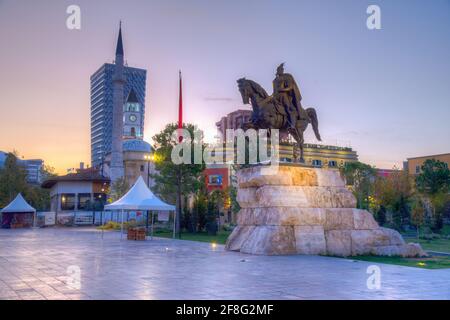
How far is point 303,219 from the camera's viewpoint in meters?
15.5

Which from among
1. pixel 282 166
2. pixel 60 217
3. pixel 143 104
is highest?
pixel 143 104

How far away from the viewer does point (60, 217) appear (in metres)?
52.0

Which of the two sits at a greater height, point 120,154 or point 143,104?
point 143,104

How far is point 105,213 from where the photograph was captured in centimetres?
5544

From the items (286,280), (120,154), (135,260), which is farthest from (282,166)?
(120,154)

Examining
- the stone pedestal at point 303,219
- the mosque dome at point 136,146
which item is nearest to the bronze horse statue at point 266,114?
the stone pedestal at point 303,219

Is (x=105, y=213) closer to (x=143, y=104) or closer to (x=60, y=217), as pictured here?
(x=60, y=217)

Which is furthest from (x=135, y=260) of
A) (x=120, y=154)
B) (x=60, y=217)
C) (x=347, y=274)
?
(x=120, y=154)

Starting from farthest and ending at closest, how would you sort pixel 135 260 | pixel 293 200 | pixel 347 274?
pixel 293 200
pixel 135 260
pixel 347 274

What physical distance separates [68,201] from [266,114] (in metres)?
56.0

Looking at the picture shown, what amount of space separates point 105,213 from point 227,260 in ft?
147

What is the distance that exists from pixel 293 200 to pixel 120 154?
61.1 m
